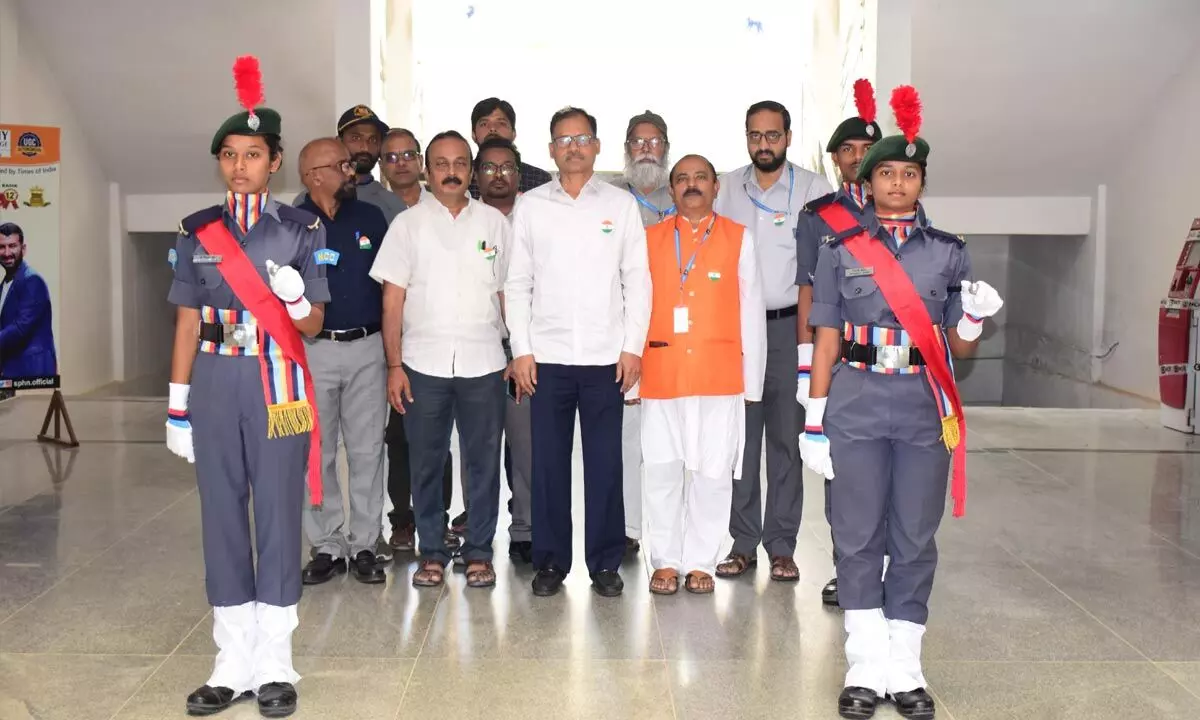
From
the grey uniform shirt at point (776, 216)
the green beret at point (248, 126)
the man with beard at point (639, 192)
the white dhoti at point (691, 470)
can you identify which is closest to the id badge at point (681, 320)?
the white dhoti at point (691, 470)

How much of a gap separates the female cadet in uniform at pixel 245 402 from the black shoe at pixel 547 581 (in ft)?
3.70

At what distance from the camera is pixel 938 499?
3.23 meters

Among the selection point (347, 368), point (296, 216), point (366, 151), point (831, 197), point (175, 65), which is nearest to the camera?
point (296, 216)

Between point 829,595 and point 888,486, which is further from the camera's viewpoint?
point 829,595

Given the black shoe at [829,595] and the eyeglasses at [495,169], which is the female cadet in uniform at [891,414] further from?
the eyeglasses at [495,169]

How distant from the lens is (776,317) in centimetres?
441

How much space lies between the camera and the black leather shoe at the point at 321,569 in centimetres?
432

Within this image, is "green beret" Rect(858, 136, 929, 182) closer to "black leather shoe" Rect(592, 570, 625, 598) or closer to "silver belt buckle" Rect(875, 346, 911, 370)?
"silver belt buckle" Rect(875, 346, 911, 370)

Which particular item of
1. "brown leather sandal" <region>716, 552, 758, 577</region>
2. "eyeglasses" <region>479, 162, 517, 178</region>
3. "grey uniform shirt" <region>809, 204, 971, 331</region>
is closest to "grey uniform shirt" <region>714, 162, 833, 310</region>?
"eyeglasses" <region>479, 162, 517, 178</region>

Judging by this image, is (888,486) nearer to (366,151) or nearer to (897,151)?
(897,151)

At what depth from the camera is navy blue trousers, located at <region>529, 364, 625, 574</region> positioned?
4.17 meters

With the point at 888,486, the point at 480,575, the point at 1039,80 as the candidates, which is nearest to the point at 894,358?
the point at 888,486

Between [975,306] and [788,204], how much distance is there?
4.80ft

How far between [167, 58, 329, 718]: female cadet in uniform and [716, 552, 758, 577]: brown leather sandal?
1.76 m
